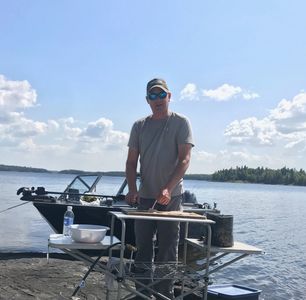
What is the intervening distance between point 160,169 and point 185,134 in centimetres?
37

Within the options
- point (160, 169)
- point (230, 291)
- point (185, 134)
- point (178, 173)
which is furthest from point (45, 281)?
point (185, 134)

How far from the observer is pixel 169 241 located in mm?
4047

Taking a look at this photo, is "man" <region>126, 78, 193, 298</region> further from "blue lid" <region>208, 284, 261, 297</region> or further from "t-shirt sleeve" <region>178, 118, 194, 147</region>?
"blue lid" <region>208, 284, 261, 297</region>

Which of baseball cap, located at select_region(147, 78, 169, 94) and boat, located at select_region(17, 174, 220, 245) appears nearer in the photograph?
baseball cap, located at select_region(147, 78, 169, 94)

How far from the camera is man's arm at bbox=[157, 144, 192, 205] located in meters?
3.96

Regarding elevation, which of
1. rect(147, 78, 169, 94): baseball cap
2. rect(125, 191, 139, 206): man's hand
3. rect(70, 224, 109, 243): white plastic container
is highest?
rect(147, 78, 169, 94): baseball cap

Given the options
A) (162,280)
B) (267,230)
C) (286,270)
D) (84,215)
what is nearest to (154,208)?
(162,280)

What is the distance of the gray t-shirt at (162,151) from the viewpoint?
419 cm

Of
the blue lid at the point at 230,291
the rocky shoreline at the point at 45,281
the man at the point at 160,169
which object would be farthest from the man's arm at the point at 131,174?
the blue lid at the point at 230,291

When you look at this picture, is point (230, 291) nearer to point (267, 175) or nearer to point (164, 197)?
point (164, 197)

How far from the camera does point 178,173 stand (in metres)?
4.07

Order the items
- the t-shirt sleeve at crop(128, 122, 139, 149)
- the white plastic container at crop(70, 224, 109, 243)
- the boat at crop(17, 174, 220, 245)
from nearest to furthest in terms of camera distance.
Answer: the white plastic container at crop(70, 224, 109, 243)
the t-shirt sleeve at crop(128, 122, 139, 149)
the boat at crop(17, 174, 220, 245)

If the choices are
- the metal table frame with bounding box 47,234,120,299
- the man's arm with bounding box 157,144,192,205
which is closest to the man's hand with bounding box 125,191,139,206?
the man's arm with bounding box 157,144,192,205

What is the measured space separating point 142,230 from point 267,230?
17.5 m
